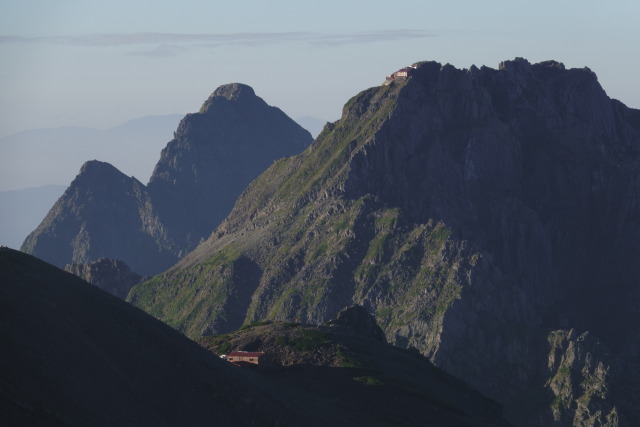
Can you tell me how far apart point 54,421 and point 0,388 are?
8.06 m

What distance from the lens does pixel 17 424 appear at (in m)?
188

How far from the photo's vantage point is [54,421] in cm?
19688

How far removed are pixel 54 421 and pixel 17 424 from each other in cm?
907

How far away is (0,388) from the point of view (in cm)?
19612

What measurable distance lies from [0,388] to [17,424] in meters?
9.28
